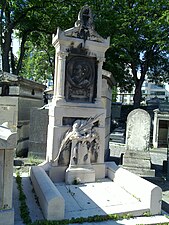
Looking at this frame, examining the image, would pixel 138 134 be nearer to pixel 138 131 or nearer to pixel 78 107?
pixel 138 131

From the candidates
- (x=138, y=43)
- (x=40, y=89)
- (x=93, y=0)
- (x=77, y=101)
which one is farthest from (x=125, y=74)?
(x=77, y=101)

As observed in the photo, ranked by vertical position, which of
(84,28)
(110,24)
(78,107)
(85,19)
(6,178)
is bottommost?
(6,178)

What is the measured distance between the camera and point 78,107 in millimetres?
6031

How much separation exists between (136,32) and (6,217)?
58.9 ft

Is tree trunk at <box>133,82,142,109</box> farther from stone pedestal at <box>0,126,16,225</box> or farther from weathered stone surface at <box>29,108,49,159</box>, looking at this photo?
stone pedestal at <box>0,126,16,225</box>

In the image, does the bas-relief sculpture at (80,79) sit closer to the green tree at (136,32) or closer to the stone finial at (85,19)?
the stone finial at (85,19)

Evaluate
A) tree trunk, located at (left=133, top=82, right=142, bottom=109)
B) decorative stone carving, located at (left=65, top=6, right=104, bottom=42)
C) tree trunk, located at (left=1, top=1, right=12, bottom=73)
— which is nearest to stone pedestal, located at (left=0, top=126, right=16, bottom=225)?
decorative stone carving, located at (left=65, top=6, right=104, bottom=42)

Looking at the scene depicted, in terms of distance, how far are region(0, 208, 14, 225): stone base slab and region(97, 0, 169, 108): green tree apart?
13.9 meters

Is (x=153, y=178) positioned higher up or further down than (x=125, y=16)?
further down

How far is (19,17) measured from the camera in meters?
16.4

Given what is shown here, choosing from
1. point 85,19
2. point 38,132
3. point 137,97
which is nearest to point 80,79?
point 85,19

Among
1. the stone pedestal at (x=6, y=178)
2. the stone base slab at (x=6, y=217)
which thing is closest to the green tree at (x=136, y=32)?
the stone pedestal at (x=6, y=178)

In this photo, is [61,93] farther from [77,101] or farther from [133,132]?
[133,132]

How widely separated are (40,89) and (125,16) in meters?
9.18
